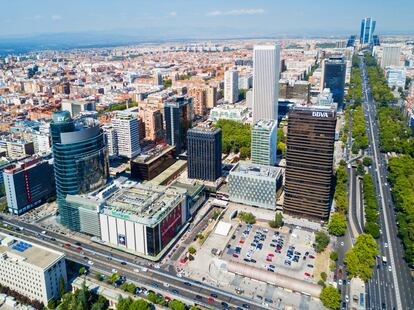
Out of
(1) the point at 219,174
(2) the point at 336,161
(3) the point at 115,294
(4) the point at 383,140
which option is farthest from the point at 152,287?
(4) the point at 383,140

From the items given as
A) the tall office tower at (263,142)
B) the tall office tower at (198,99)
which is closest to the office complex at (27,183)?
the tall office tower at (263,142)

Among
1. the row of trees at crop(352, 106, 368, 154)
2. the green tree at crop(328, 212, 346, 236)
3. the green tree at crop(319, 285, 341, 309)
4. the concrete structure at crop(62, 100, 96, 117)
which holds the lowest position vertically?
the green tree at crop(319, 285, 341, 309)

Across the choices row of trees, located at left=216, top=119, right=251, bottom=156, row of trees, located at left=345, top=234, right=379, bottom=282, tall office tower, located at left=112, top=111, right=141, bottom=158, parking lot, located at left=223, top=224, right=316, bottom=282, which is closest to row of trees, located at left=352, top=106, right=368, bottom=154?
row of trees, located at left=216, top=119, right=251, bottom=156

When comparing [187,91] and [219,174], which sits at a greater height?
[187,91]

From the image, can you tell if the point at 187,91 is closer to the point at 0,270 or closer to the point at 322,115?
the point at 322,115

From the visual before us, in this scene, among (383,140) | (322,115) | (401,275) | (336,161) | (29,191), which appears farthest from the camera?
(383,140)

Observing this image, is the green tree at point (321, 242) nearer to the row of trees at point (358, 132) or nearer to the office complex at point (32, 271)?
the office complex at point (32, 271)

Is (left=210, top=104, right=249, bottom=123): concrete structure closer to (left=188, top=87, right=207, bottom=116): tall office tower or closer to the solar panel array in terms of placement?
(left=188, top=87, right=207, bottom=116): tall office tower
